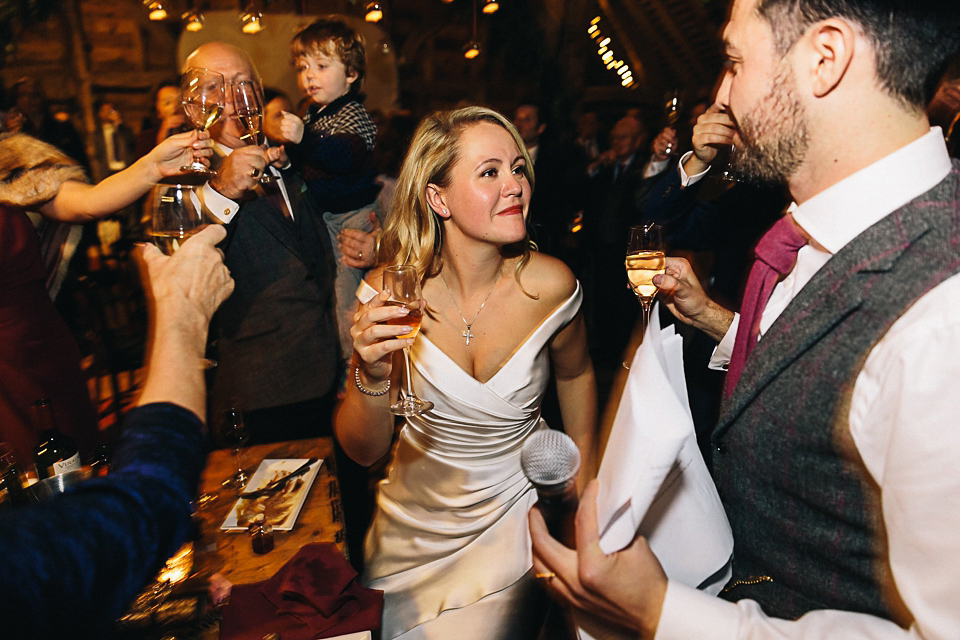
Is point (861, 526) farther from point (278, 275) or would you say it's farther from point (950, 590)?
point (278, 275)

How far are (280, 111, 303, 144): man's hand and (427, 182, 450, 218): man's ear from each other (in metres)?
1.12

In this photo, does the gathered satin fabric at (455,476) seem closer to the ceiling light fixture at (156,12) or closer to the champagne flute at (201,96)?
the champagne flute at (201,96)

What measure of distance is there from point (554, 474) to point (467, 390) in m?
1.17

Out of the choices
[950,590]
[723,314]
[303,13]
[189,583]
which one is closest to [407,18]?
[303,13]

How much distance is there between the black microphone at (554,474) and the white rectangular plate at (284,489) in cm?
91

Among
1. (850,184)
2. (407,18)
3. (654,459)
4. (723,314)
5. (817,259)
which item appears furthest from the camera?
(407,18)

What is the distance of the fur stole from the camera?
2254 mm

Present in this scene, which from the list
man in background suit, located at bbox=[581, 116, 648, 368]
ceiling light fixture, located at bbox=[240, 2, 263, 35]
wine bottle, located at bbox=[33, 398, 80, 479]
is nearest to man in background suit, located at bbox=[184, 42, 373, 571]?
wine bottle, located at bbox=[33, 398, 80, 479]

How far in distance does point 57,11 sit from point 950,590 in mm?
9537

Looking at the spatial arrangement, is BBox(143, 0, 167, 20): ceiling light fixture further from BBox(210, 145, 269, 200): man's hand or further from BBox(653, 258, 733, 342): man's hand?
BBox(653, 258, 733, 342): man's hand

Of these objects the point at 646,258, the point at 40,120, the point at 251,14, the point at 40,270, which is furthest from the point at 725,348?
the point at 40,120

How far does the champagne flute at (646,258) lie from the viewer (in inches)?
72.8

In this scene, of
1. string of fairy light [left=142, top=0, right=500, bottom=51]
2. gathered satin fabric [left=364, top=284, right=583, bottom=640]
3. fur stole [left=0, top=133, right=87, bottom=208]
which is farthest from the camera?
string of fairy light [left=142, top=0, right=500, bottom=51]

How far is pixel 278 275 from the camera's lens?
286cm
